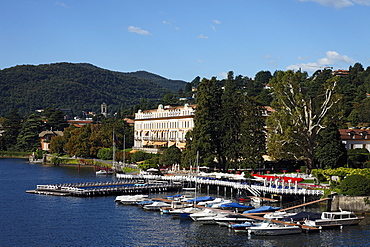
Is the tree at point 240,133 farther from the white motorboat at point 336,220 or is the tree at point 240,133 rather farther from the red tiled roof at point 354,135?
the white motorboat at point 336,220

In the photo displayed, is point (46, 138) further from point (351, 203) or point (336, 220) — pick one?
point (336, 220)

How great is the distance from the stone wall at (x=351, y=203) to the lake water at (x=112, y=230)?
2402mm

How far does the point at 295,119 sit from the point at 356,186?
22.5 m

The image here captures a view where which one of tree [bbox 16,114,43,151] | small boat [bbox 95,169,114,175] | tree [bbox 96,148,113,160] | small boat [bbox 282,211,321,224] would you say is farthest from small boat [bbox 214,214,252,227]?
tree [bbox 16,114,43,151]

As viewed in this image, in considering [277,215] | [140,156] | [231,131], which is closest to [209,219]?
[277,215]

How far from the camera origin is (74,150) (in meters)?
152

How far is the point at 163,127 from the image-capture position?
5404 inches

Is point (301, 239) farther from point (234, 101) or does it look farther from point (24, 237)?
point (234, 101)

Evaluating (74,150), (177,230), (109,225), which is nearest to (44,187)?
(109,225)

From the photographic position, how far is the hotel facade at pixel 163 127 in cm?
12625

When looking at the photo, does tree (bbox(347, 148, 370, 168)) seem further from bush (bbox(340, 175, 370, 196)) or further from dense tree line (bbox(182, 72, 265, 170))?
bush (bbox(340, 175, 370, 196))

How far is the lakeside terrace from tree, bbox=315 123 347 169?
9.35 m

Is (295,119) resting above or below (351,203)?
above

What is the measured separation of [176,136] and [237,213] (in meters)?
70.6
